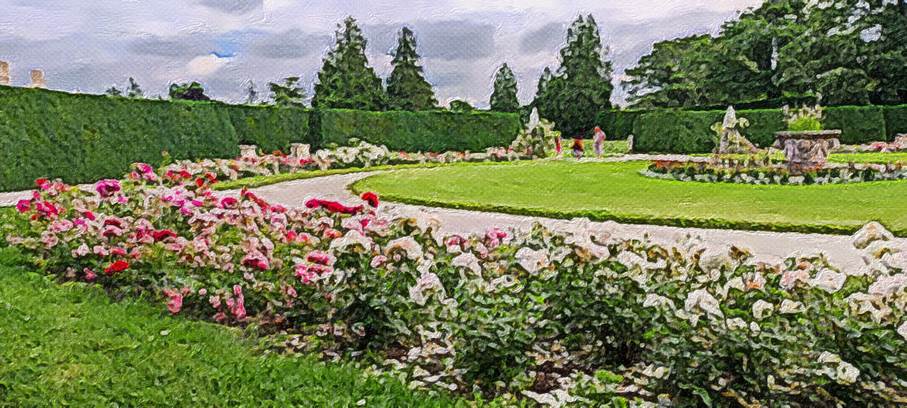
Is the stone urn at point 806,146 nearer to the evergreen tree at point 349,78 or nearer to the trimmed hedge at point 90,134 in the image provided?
the trimmed hedge at point 90,134

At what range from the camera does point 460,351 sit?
121 inches

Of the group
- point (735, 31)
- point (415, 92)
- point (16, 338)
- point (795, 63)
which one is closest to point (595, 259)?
point (16, 338)

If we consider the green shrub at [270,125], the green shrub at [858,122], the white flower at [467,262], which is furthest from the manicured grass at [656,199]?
the green shrub at [858,122]

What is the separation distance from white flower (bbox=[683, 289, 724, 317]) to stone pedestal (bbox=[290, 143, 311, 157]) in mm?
15899

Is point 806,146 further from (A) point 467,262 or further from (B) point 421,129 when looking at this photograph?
(A) point 467,262

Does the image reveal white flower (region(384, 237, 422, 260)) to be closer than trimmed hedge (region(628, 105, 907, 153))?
Yes

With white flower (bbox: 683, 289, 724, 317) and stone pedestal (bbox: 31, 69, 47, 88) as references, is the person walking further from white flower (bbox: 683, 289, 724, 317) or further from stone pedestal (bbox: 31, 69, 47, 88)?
white flower (bbox: 683, 289, 724, 317)

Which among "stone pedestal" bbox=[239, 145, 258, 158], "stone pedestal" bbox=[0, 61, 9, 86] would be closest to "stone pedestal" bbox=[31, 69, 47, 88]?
"stone pedestal" bbox=[0, 61, 9, 86]

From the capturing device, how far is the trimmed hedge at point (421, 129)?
812 inches

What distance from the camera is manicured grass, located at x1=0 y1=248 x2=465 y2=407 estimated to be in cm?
282

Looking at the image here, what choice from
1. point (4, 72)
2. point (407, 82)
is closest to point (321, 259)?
point (4, 72)

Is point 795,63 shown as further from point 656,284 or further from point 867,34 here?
point 656,284

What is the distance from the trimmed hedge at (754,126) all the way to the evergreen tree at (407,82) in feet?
47.3

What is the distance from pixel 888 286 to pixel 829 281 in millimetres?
185
